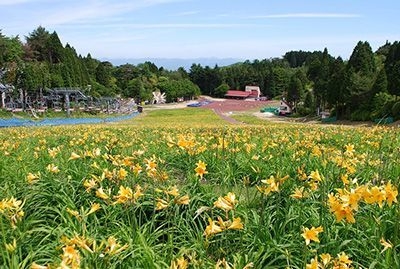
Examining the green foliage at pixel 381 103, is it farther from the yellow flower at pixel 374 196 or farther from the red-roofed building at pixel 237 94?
the red-roofed building at pixel 237 94

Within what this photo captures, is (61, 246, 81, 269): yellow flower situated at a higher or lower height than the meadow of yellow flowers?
higher

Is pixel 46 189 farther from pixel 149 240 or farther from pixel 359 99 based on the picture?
pixel 359 99

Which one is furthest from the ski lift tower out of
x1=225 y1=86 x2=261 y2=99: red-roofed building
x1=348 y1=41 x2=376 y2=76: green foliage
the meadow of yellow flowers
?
x1=225 y1=86 x2=261 y2=99: red-roofed building

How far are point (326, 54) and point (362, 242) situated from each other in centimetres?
6664

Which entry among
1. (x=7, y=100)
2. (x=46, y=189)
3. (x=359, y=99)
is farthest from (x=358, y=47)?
(x=46, y=189)

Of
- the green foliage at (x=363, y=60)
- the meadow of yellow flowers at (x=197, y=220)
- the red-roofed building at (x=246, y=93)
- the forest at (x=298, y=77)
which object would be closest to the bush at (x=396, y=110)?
the forest at (x=298, y=77)

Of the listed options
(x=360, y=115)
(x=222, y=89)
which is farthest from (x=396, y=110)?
(x=222, y=89)

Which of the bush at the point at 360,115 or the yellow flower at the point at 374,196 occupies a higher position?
the yellow flower at the point at 374,196

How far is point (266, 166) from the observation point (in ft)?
16.4

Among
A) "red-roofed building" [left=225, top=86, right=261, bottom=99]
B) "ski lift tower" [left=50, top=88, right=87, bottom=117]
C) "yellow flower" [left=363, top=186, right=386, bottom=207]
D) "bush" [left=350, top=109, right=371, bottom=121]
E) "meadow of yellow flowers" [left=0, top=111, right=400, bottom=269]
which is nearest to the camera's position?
"yellow flower" [left=363, top=186, right=386, bottom=207]

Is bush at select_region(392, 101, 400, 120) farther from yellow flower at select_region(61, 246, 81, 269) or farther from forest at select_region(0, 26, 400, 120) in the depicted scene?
yellow flower at select_region(61, 246, 81, 269)

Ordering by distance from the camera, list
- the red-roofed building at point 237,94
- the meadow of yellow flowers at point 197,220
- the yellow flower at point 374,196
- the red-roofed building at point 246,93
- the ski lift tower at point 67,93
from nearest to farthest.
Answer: the yellow flower at point 374,196 → the meadow of yellow flowers at point 197,220 → the ski lift tower at point 67,93 → the red-roofed building at point 246,93 → the red-roofed building at point 237,94

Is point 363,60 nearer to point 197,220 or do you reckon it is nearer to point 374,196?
point 197,220

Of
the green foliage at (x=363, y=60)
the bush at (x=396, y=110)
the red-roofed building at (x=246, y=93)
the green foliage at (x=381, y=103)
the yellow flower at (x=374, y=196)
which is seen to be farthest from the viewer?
the red-roofed building at (x=246, y=93)
